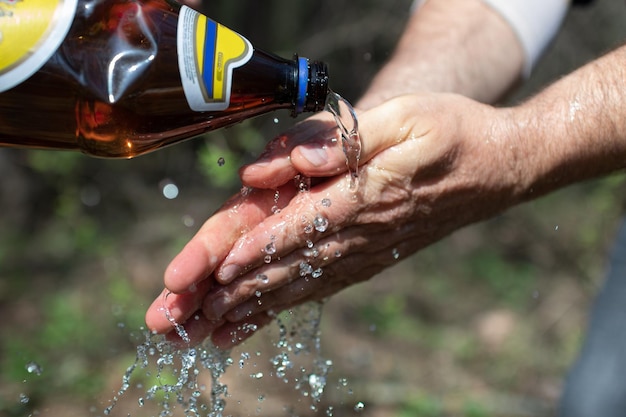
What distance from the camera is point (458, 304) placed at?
3234 millimetres

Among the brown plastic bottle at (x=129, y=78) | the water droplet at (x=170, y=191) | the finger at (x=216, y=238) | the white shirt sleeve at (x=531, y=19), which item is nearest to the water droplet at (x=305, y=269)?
the finger at (x=216, y=238)

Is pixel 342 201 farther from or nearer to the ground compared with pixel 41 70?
nearer to the ground

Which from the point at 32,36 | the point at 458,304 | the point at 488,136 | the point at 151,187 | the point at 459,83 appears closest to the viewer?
the point at 32,36

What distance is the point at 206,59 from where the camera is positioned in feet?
3.56

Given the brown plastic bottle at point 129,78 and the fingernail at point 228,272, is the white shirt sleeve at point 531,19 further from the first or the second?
the fingernail at point 228,272

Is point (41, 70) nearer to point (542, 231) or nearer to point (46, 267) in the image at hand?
point (46, 267)

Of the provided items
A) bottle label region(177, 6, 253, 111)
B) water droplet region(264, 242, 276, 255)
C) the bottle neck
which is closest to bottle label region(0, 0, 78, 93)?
bottle label region(177, 6, 253, 111)

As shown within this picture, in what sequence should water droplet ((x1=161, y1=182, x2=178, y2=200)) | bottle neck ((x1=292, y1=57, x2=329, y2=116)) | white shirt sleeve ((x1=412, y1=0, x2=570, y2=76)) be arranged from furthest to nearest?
1. water droplet ((x1=161, y1=182, x2=178, y2=200))
2. white shirt sleeve ((x1=412, y1=0, x2=570, y2=76))
3. bottle neck ((x1=292, y1=57, x2=329, y2=116))

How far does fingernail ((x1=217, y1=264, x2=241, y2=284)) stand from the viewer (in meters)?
1.22

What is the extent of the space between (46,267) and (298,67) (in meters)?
Result: 2.41

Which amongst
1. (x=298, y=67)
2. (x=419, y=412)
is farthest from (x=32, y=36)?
(x=419, y=412)

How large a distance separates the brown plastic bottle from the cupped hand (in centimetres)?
15

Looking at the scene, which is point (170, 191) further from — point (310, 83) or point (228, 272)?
point (310, 83)

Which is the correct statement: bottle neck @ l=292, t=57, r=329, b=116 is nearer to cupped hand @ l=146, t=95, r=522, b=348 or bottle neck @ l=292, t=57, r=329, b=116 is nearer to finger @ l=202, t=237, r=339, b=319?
cupped hand @ l=146, t=95, r=522, b=348
